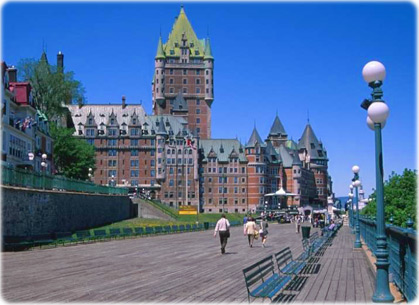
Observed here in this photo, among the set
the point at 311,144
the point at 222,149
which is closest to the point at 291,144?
the point at 311,144

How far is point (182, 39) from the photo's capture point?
15838cm

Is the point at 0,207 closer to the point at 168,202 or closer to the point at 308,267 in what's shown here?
the point at 308,267

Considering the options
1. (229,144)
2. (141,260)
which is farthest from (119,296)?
(229,144)

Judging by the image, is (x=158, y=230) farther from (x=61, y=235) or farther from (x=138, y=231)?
(x=61, y=235)

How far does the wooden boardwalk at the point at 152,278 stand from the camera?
47.8 feet

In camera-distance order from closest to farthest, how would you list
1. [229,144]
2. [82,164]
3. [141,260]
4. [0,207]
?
1. [141,260]
2. [0,207]
3. [82,164]
4. [229,144]

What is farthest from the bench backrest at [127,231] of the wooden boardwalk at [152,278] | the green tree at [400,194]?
the green tree at [400,194]

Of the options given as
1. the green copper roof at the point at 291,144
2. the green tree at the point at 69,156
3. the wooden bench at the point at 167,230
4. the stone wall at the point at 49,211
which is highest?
the green copper roof at the point at 291,144

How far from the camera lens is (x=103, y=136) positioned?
460 feet

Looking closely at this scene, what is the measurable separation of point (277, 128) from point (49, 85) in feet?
Answer: 354

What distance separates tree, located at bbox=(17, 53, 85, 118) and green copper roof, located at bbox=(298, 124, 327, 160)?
113 m

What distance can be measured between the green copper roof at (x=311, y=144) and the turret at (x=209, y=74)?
39.4 meters

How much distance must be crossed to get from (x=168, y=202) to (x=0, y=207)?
11064cm

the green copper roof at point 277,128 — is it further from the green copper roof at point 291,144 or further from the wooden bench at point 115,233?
the wooden bench at point 115,233
